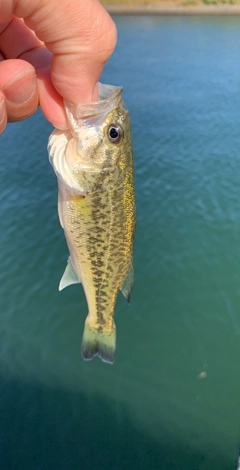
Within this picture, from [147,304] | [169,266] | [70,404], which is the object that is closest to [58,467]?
[70,404]

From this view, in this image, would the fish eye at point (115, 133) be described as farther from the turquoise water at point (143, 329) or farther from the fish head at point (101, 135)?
the turquoise water at point (143, 329)

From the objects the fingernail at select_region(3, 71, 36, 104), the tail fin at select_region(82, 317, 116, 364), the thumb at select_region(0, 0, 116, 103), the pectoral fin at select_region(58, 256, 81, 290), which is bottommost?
the tail fin at select_region(82, 317, 116, 364)

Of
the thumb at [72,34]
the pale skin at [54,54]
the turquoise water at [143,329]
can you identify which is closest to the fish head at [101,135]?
the pale skin at [54,54]

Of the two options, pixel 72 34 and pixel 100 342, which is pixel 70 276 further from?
pixel 72 34

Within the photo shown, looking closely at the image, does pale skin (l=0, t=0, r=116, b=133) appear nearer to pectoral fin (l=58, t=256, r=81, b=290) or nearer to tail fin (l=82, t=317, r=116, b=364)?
pectoral fin (l=58, t=256, r=81, b=290)

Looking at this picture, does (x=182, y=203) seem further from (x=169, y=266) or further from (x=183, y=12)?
(x=183, y=12)

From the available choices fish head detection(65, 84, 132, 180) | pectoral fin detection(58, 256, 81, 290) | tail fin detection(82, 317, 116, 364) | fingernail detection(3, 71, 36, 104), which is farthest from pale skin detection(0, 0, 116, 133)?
tail fin detection(82, 317, 116, 364)

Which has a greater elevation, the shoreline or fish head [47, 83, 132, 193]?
fish head [47, 83, 132, 193]

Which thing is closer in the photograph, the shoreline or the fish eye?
the fish eye
